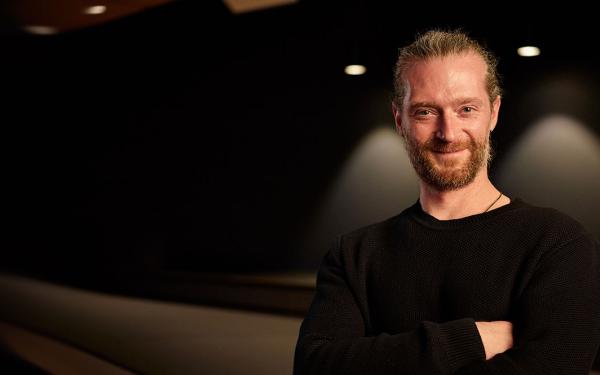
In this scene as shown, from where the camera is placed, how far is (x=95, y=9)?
590 cm

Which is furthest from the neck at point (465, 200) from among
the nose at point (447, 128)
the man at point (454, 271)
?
the nose at point (447, 128)

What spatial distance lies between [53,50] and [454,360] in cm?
715

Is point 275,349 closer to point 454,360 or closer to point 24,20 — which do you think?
point 454,360

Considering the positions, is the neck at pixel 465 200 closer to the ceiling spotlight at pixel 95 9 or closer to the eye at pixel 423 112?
the eye at pixel 423 112

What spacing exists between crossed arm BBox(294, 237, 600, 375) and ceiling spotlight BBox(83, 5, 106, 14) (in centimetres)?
514

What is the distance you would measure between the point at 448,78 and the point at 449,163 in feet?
0.63

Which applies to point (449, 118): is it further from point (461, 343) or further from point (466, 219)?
point (461, 343)

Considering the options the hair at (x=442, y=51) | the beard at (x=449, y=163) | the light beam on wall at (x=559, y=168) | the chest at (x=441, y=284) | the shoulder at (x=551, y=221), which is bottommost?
the chest at (x=441, y=284)

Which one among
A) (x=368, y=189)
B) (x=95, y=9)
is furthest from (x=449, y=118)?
(x=95, y=9)

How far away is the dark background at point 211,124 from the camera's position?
19.7ft

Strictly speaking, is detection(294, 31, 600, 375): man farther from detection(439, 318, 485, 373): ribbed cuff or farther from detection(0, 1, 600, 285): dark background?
detection(0, 1, 600, 285): dark background

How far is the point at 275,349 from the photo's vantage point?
13.3 ft

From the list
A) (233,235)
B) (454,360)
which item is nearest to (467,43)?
(454,360)

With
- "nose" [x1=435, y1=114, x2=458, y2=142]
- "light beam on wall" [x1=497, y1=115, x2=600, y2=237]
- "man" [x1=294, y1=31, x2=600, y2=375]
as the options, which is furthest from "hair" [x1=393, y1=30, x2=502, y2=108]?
"light beam on wall" [x1=497, y1=115, x2=600, y2=237]
